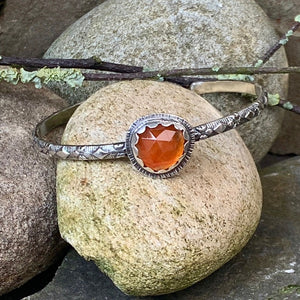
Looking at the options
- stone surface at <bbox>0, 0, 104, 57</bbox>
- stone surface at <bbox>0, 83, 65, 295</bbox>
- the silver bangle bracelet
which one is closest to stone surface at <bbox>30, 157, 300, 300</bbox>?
stone surface at <bbox>0, 83, 65, 295</bbox>

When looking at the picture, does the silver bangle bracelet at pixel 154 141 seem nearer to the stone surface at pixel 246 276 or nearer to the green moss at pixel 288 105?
the stone surface at pixel 246 276

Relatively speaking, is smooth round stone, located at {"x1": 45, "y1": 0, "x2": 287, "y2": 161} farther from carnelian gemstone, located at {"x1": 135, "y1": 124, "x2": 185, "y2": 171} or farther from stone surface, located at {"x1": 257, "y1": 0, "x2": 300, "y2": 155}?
carnelian gemstone, located at {"x1": 135, "y1": 124, "x2": 185, "y2": 171}

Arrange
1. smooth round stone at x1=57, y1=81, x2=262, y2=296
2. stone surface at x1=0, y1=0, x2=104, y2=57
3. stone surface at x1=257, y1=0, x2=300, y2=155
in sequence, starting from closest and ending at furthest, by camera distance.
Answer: smooth round stone at x1=57, y1=81, x2=262, y2=296
stone surface at x1=0, y1=0, x2=104, y2=57
stone surface at x1=257, y1=0, x2=300, y2=155

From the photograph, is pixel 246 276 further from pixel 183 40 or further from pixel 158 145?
pixel 183 40

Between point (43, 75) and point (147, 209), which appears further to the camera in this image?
point (43, 75)

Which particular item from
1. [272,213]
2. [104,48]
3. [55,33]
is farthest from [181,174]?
[55,33]

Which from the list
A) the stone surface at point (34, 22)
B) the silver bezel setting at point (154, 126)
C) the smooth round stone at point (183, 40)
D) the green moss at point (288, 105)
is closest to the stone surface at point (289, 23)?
the smooth round stone at point (183, 40)

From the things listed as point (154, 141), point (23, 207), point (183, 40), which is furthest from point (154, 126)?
point (183, 40)
